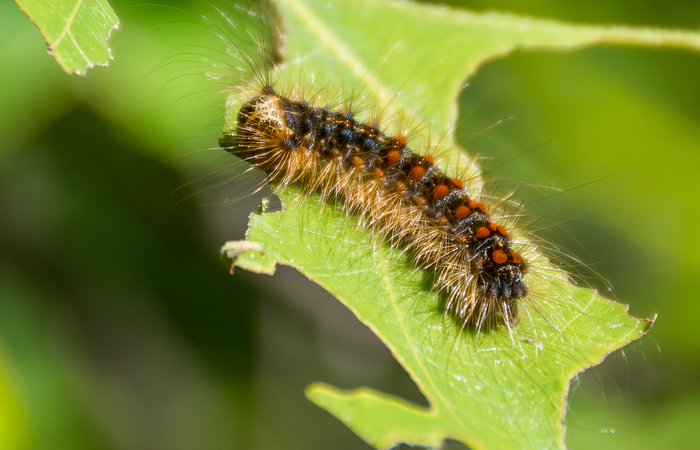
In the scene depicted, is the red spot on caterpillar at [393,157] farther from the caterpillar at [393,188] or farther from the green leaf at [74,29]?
the green leaf at [74,29]

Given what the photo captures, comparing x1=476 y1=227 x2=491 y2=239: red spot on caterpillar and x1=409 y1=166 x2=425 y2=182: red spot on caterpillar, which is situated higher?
x1=409 y1=166 x2=425 y2=182: red spot on caterpillar

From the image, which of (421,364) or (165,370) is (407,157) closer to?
(421,364)

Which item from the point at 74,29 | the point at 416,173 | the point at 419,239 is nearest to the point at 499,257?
the point at 419,239

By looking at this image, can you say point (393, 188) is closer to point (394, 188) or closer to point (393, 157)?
point (394, 188)

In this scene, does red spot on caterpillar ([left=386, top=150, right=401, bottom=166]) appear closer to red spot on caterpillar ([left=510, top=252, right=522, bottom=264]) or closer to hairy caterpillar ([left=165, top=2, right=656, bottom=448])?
hairy caterpillar ([left=165, top=2, right=656, bottom=448])

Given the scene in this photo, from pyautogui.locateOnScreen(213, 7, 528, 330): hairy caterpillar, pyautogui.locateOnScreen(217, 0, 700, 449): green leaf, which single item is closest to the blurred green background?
pyautogui.locateOnScreen(217, 0, 700, 449): green leaf

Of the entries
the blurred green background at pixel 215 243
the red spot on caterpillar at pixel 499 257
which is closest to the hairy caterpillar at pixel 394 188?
the red spot on caterpillar at pixel 499 257
